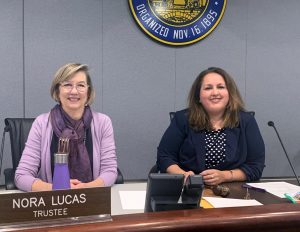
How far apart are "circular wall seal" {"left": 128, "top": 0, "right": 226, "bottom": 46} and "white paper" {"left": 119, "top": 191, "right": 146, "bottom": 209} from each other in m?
1.96

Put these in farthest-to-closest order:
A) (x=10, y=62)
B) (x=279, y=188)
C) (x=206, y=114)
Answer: (x=10, y=62) → (x=206, y=114) → (x=279, y=188)

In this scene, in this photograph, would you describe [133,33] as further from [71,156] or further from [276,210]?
[276,210]

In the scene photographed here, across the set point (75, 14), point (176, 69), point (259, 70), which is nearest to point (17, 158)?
point (75, 14)

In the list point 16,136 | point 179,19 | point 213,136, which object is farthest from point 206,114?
point 179,19

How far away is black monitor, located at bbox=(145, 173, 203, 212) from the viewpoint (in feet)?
2.62

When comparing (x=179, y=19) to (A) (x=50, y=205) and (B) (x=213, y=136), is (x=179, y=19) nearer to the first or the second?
(B) (x=213, y=136)

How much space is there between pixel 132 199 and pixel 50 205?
0.80 meters

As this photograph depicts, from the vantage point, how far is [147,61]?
→ 10.5ft

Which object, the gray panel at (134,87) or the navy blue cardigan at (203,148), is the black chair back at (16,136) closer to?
the navy blue cardigan at (203,148)

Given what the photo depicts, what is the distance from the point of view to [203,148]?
202cm

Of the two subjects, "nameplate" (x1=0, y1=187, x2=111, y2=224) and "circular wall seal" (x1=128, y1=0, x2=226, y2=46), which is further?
"circular wall seal" (x1=128, y1=0, x2=226, y2=46)

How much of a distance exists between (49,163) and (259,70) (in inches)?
92.0

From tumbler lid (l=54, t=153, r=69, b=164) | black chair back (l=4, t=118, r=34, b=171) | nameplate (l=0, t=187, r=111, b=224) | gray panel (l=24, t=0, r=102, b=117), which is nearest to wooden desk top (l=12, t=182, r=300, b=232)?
nameplate (l=0, t=187, r=111, b=224)

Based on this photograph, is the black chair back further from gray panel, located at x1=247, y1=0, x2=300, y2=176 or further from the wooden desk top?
gray panel, located at x1=247, y1=0, x2=300, y2=176
